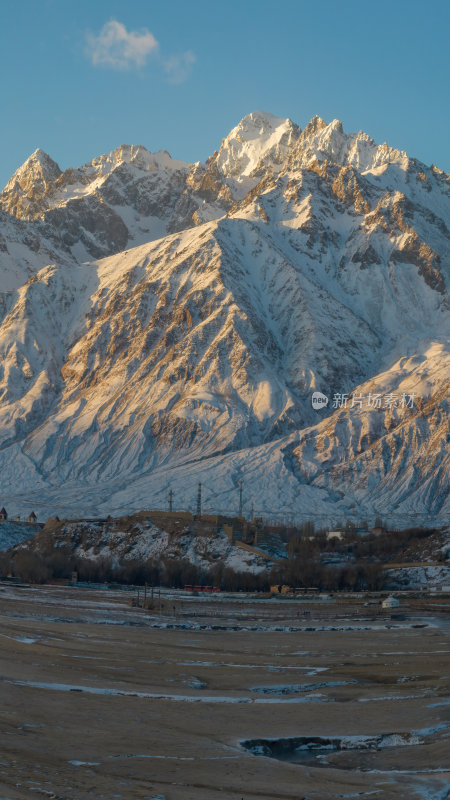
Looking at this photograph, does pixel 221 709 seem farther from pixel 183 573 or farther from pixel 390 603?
pixel 183 573

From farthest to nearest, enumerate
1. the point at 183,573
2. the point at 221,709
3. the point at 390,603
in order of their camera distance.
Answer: the point at 183,573, the point at 390,603, the point at 221,709

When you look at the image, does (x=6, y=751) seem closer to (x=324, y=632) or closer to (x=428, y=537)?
(x=324, y=632)

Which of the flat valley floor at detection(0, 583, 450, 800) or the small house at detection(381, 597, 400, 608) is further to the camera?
the small house at detection(381, 597, 400, 608)

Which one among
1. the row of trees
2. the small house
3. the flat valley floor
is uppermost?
the row of trees

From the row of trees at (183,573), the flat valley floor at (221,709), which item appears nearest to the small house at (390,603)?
the flat valley floor at (221,709)

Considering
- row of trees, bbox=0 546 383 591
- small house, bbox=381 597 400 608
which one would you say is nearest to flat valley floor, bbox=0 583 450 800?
small house, bbox=381 597 400 608

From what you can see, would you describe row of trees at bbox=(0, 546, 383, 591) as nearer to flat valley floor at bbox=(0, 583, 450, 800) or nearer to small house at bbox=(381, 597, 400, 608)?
small house at bbox=(381, 597, 400, 608)

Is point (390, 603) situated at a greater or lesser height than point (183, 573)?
lesser

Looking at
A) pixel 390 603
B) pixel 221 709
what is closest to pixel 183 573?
pixel 390 603

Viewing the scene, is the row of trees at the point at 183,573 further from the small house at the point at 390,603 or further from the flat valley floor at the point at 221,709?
the flat valley floor at the point at 221,709
